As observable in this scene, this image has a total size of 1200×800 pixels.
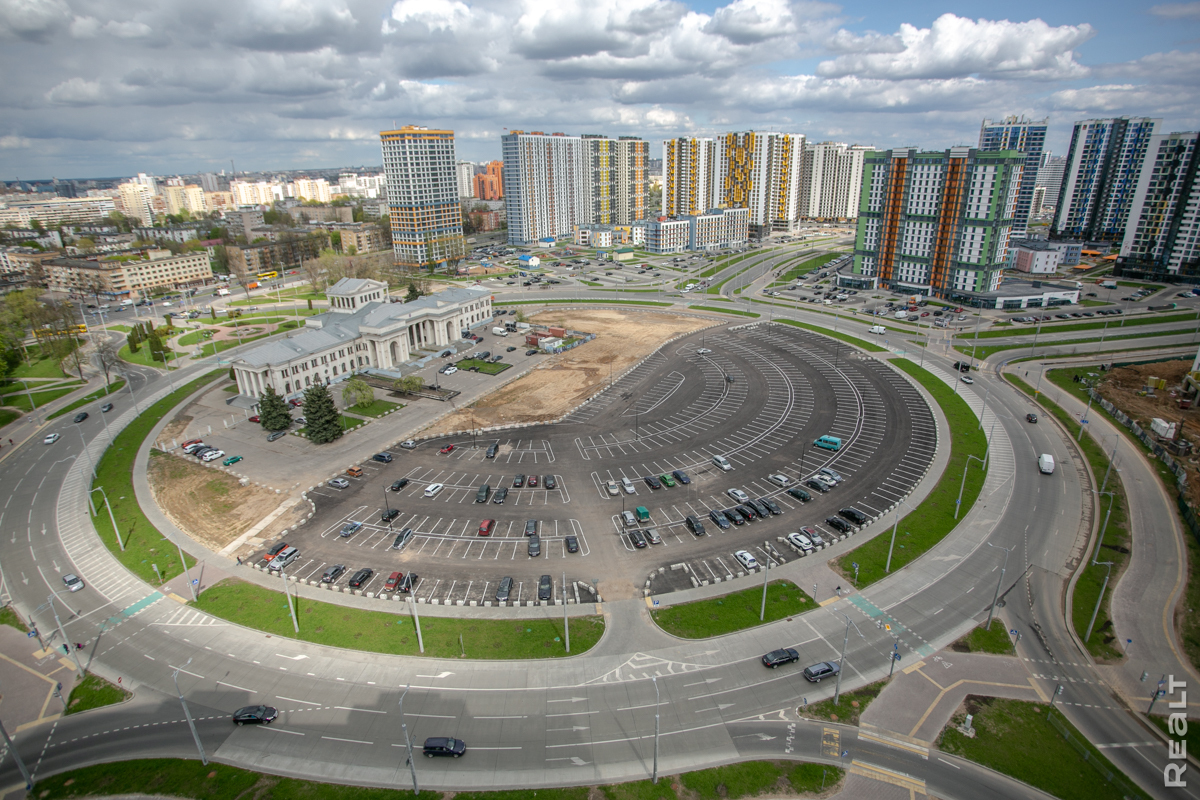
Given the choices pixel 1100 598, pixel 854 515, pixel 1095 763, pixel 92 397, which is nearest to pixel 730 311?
pixel 854 515

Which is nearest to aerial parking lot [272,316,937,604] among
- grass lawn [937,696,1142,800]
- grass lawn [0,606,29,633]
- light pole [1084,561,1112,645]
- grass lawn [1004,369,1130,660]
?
grass lawn [1004,369,1130,660]

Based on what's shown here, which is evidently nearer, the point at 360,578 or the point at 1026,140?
the point at 360,578

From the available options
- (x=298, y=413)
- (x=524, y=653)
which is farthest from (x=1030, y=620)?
(x=298, y=413)

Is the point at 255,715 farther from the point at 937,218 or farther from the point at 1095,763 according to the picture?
the point at 937,218

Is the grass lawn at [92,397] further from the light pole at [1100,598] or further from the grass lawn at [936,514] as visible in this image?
the light pole at [1100,598]

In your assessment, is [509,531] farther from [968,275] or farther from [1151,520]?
[968,275]

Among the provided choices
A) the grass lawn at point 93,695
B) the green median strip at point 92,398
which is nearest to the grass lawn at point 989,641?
the grass lawn at point 93,695
